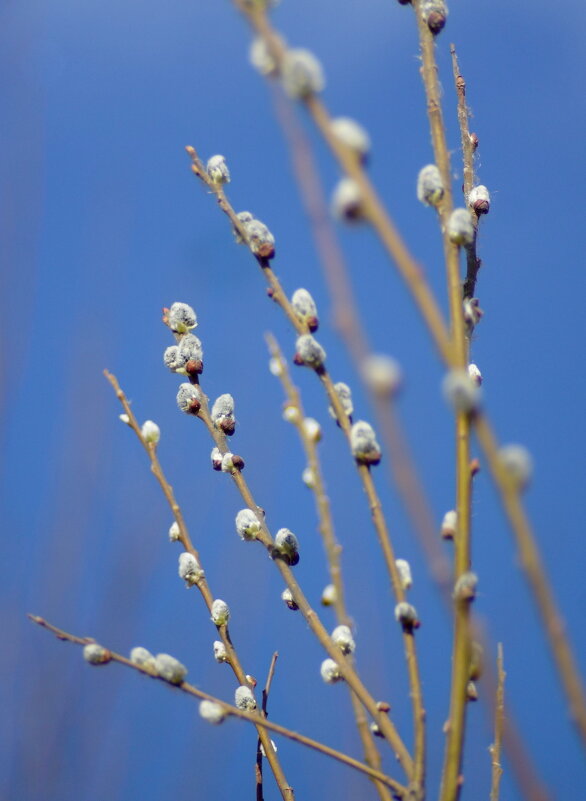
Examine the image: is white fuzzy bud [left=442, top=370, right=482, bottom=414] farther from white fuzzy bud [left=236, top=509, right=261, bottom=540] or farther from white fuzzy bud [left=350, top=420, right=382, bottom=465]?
white fuzzy bud [left=236, top=509, right=261, bottom=540]

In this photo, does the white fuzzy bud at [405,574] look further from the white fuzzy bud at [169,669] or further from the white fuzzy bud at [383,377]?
the white fuzzy bud at [383,377]

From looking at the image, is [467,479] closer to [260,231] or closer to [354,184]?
[354,184]

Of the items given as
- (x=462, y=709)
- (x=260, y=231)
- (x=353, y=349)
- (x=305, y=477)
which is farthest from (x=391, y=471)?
(x=260, y=231)

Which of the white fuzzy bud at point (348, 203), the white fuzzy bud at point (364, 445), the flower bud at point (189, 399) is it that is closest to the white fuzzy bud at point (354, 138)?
the white fuzzy bud at point (348, 203)

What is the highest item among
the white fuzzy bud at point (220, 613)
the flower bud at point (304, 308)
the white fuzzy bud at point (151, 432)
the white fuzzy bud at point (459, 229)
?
the white fuzzy bud at point (459, 229)

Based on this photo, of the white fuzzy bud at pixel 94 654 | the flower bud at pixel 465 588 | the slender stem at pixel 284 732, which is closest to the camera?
the flower bud at pixel 465 588

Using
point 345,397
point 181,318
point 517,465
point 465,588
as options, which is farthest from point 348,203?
point 181,318
